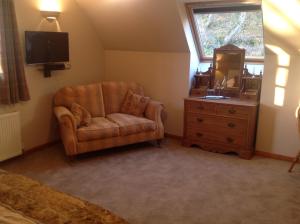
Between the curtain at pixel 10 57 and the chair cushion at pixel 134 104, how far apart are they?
4.76 feet

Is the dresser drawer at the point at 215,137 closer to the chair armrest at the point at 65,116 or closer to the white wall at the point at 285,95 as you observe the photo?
the white wall at the point at 285,95

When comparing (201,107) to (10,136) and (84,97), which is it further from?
(10,136)

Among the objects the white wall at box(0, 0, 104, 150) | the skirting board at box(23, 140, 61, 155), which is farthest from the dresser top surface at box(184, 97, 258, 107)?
the skirting board at box(23, 140, 61, 155)

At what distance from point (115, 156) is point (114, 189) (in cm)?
89

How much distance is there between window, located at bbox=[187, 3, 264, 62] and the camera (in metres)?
3.78

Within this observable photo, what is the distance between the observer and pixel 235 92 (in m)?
4.11

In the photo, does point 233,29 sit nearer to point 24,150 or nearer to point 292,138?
point 292,138

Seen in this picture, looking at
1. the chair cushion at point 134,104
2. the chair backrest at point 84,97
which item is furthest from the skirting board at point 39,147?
the chair cushion at point 134,104

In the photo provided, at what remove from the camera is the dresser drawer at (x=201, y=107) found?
3910 millimetres

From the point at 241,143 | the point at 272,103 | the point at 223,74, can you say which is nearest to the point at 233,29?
the point at 223,74

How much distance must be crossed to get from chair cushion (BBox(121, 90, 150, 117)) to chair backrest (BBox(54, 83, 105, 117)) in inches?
13.5

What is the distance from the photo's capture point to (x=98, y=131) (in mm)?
3658

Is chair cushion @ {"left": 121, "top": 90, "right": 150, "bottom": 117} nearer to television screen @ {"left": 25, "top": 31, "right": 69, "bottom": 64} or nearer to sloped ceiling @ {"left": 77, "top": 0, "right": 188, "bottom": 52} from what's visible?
sloped ceiling @ {"left": 77, "top": 0, "right": 188, "bottom": 52}

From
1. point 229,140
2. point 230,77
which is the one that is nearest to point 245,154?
point 229,140
